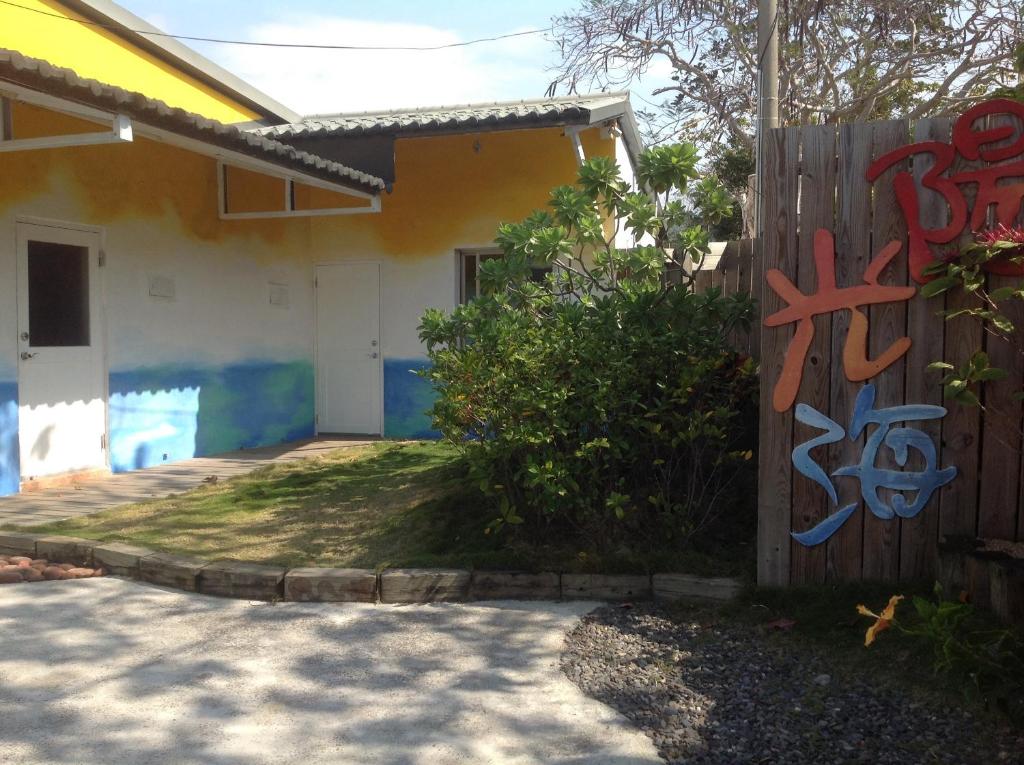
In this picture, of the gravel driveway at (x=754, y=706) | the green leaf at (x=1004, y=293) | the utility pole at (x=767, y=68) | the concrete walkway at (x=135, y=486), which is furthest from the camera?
the utility pole at (x=767, y=68)

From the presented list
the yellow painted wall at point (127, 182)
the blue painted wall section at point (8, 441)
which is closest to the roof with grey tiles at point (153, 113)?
the yellow painted wall at point (127, 182)

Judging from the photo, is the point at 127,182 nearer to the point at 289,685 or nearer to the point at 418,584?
the point at 418,584

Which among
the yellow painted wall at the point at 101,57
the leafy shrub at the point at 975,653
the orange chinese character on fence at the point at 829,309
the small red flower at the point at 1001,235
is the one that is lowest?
the leafy shrub at the point at 975,653

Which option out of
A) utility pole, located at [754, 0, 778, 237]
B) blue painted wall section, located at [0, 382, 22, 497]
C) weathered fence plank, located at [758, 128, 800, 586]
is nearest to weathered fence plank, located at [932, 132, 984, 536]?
weathered fence plank, located at [758, 128, 800, 586]

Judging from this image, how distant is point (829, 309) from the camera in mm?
4316

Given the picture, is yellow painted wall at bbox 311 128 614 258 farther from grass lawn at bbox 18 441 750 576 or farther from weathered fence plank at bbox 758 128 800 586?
weathered fence plank at bbox 758 128 800 586

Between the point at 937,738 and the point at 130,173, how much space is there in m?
8.22

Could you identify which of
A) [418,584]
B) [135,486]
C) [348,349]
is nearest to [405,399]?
[348,349]

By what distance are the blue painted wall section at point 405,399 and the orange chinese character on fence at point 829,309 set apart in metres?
6.87

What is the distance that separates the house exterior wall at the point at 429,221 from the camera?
1046cm

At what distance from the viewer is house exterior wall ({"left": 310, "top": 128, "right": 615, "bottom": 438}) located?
10.5 m

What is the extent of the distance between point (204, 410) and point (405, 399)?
236 cm

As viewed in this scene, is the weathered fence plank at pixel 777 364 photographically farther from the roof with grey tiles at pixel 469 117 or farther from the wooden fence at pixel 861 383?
the roof with grey tiles at pixel 469 117

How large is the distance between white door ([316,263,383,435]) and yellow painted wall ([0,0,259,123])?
7.84 feet
